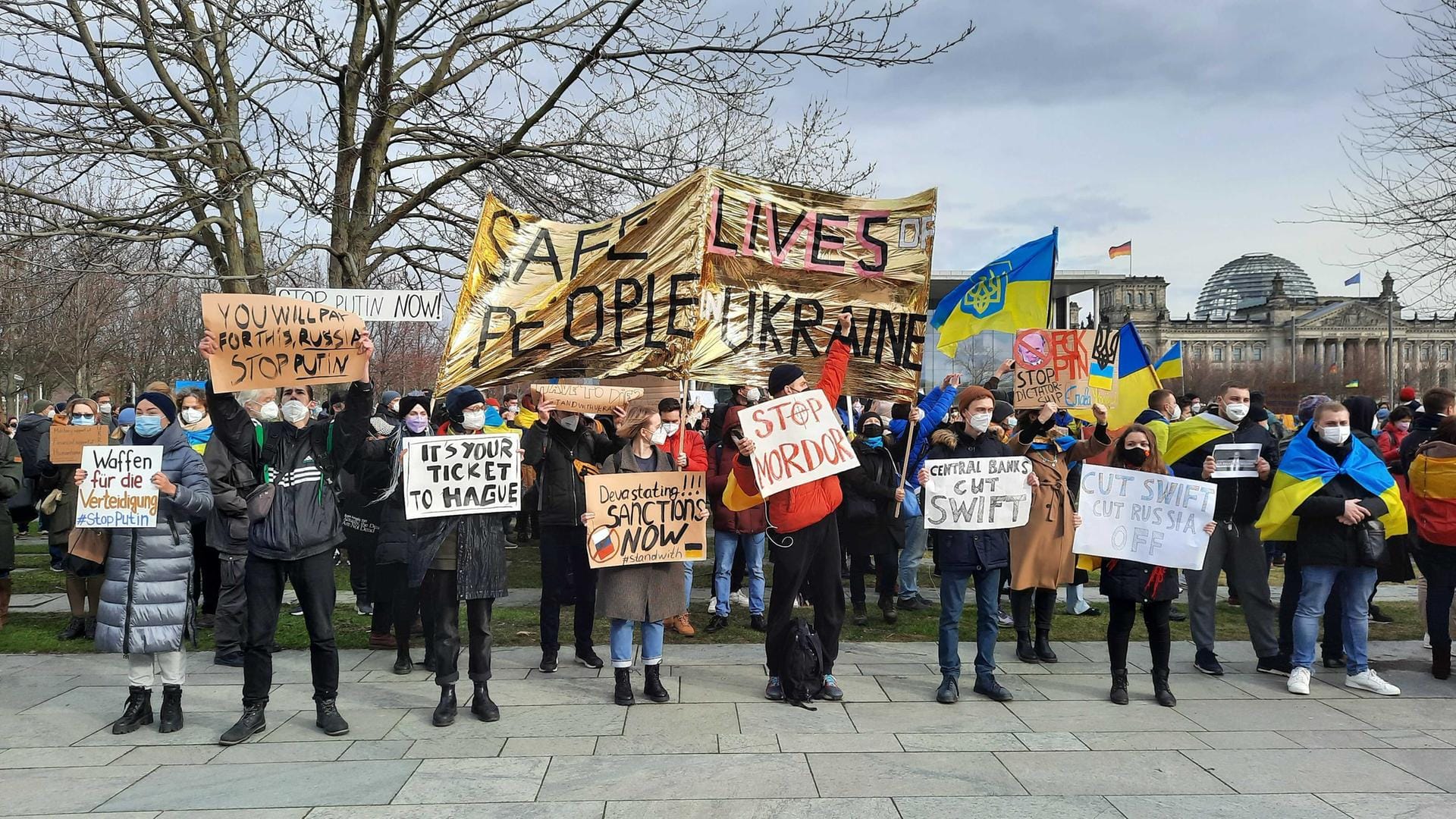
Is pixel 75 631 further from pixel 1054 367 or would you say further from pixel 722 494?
pixel 1054 367

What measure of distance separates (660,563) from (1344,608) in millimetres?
4841

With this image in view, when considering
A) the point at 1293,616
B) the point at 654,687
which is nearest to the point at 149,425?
the point at 654,687

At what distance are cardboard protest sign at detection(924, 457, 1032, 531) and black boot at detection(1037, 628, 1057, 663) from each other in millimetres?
1455

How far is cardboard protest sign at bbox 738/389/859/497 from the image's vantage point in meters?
6.60

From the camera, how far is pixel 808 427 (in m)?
6.73

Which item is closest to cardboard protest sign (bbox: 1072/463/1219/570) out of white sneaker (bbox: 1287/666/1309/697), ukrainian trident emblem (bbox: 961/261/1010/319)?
white sneaker (bbox: 1287/666/1309/697)

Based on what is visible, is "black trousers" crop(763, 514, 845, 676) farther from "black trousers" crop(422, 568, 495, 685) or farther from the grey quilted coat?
the grey quilted coat

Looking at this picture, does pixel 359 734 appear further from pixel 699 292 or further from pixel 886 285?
pixel 886 285

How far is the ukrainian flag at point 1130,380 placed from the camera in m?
10.1

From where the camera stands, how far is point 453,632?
6543 millimetres

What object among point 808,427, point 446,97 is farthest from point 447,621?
point 446,97

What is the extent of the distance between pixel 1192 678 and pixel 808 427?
350 centimetres

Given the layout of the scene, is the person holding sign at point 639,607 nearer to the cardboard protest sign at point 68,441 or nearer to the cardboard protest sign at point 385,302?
the cardboard protest sign at point 385,302

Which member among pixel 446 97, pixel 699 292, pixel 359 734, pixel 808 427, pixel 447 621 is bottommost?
pixel 359 734
